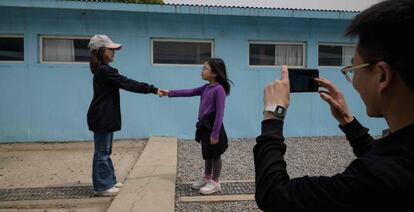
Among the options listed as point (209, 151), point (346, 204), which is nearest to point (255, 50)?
point (209, 151)

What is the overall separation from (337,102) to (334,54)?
26.7ft

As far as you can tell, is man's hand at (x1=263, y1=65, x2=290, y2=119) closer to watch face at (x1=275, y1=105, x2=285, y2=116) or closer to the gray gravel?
watch face at (x1=275, y1=105, x2=285, y2=116)

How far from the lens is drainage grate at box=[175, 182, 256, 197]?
475 cm

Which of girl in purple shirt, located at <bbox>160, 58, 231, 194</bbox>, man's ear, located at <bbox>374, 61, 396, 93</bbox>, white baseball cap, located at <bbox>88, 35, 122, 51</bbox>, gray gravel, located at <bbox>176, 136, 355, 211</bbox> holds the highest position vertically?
white baseball cap, located at <bbox>88, 35, 122, 51</bbox>

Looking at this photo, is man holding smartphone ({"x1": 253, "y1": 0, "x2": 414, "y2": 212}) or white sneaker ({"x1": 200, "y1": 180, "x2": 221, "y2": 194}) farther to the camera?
white sneaker ({"x1": 200, "y1": 180, "x2": 221, "y2": 194})

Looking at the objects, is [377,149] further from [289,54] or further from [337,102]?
[289,54]

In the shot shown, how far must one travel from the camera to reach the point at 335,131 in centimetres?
943

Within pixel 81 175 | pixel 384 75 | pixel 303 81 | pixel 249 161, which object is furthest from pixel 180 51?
pixel 384 75

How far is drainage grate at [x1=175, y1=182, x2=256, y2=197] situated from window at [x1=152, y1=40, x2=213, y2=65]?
4.15 meters

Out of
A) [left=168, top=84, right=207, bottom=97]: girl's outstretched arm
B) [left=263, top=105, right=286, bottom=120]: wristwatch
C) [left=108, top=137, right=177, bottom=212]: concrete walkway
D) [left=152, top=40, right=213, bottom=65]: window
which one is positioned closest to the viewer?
[left=263, top=105, right=286, bottom=120]: wristwatch

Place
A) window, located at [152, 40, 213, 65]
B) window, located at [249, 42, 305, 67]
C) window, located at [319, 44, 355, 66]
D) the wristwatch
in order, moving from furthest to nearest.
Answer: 1. window, located at [319, 44, 355, 66]
2. window, located at [249, 42, 305, 67]
3. window, located at [152, 40, 213, 65]
4. the wristwatch

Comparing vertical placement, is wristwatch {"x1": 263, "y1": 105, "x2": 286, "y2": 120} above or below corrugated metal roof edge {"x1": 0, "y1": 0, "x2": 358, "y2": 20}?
below

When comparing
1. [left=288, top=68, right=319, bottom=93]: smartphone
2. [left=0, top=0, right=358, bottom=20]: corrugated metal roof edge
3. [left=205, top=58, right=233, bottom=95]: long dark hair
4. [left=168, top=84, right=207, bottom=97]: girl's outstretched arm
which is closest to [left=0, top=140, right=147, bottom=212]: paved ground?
[left=168, top=84, right=207, bottom=97]: girl's outstretched arm

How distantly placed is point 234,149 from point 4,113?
15.7ft
